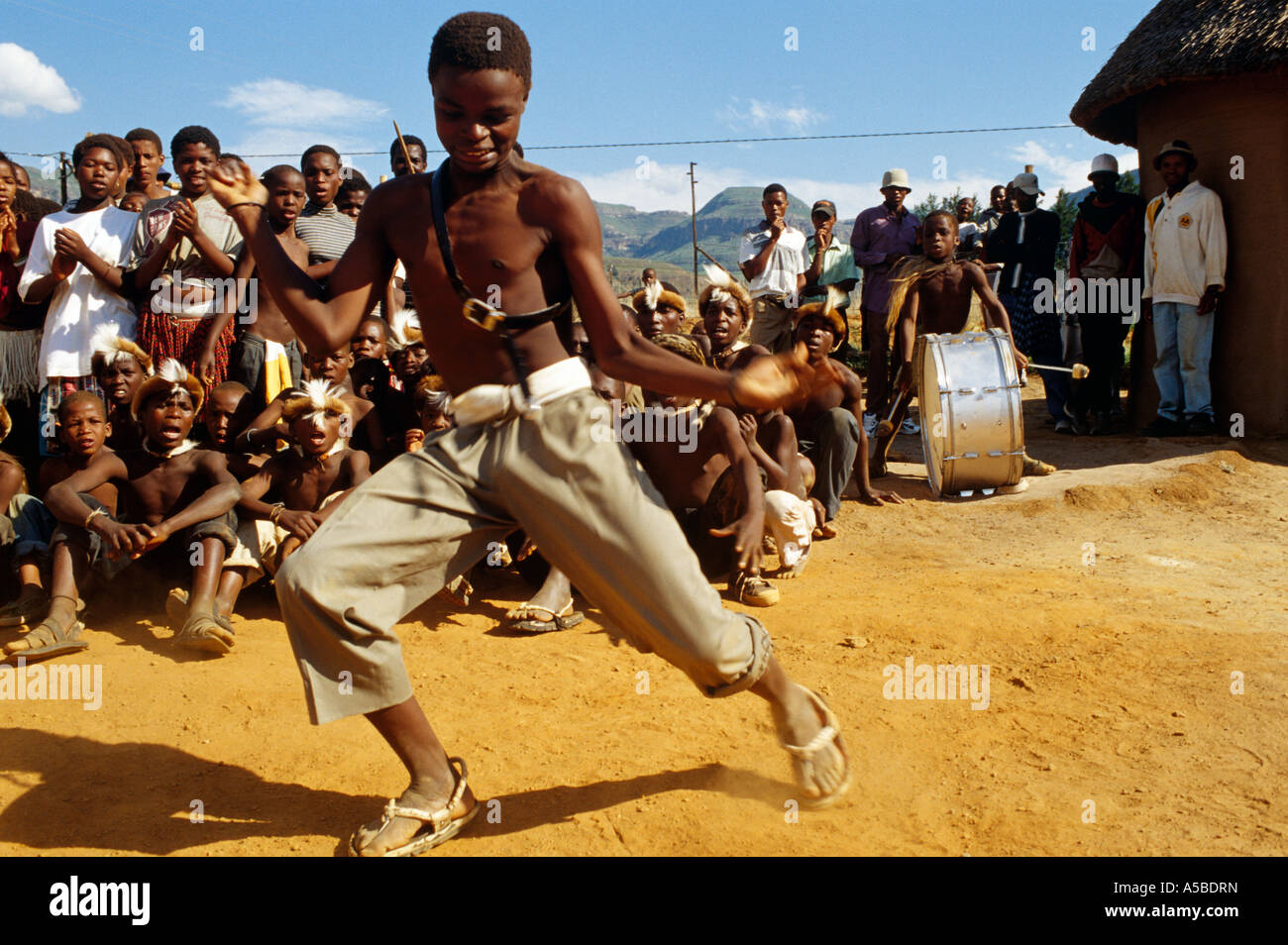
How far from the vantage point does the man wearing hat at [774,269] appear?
9.18 meters

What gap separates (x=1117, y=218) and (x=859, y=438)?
4041mm

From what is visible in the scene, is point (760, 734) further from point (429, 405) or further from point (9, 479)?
point (9, 479)

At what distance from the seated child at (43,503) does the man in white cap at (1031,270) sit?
7.60 m

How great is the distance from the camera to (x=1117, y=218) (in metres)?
9.19

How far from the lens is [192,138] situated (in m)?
5.93

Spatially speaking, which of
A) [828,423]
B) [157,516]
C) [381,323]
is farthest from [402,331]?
[828,423]

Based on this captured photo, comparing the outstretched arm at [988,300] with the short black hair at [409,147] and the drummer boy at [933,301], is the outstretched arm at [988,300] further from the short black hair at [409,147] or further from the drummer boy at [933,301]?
the short black hair at [409,147]

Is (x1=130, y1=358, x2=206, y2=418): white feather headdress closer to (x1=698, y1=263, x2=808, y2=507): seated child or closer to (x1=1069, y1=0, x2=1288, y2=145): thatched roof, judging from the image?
(x1=698, y1=263, x2=808, y2=507): seated child

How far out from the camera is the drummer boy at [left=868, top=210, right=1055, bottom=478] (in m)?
7.91

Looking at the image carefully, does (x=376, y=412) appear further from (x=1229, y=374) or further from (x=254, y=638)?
(x=1229, y=374)

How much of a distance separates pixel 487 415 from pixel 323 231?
161 inches

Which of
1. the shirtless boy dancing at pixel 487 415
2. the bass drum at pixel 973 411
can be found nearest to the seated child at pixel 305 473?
the shirtless boy dancing at pixel 487 415

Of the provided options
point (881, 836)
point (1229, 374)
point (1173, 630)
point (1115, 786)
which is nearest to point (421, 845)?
point (881, 836)

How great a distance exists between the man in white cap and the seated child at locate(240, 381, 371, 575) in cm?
667
